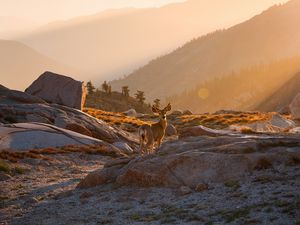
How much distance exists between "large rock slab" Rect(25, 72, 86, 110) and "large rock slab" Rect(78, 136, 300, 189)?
117 feet

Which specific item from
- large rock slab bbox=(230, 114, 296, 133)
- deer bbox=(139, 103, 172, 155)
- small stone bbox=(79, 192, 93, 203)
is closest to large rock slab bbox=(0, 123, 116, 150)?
deer bbox=(139, 103, 172, 155)

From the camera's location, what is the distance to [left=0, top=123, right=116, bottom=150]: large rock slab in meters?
36.9

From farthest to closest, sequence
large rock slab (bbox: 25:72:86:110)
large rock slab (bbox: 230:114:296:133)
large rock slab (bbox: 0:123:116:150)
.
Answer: large rock slab (bbox: 25:72:86:110)
large rock slab (bbox: 230:114:296:133)
large rock slab (bbox: 0:123:116:150)

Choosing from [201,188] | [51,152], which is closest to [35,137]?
[51,152]

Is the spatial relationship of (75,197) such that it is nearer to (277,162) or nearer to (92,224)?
(92,224)

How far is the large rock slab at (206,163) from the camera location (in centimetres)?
1991

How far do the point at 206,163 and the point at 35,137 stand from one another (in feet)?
71.8

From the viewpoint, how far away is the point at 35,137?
38.8 metres

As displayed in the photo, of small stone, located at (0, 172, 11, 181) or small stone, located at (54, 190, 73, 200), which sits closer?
small stone, located at (54, 190, 73, 200)

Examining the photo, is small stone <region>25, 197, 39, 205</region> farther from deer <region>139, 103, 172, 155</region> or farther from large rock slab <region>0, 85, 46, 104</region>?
large rock slab <region>0, 85, 46, 104</region>

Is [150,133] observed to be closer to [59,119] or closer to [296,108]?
[59,119]

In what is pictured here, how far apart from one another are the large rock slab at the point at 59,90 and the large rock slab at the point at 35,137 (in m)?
17.1

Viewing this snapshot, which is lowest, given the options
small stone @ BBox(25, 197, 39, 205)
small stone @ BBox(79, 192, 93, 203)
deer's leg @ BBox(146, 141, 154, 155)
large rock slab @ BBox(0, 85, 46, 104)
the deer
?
small stone @ BBox(25, 197, 39, 205)

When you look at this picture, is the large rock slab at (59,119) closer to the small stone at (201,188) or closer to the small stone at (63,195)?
the small stone at (63,195)
